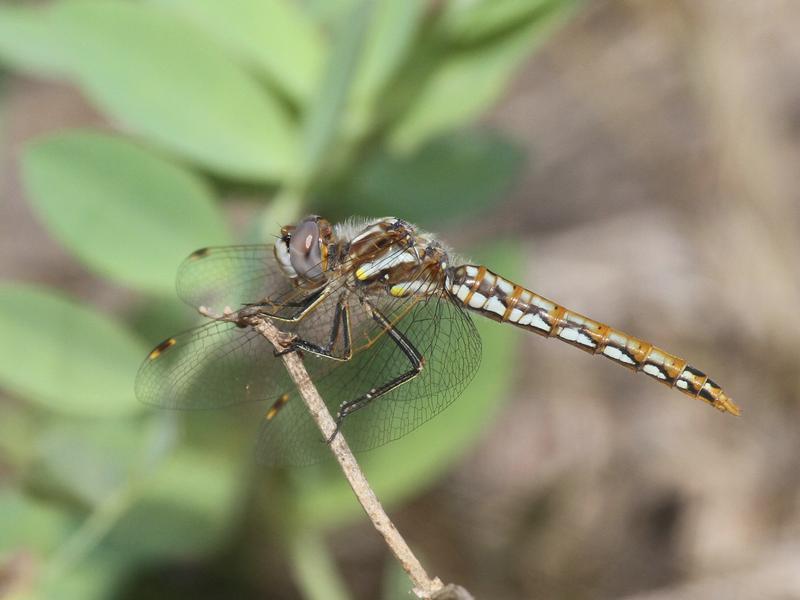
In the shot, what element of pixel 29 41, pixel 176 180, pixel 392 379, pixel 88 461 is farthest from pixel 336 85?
pixel 88 461

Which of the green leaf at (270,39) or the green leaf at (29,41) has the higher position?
the green leaf at (29,41)

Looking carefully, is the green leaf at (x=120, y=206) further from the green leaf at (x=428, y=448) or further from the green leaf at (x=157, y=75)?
the green leaf at (x=428, y=448)

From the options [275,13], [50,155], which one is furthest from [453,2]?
[50,155]

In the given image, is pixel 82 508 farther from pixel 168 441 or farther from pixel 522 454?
pixel 522 454

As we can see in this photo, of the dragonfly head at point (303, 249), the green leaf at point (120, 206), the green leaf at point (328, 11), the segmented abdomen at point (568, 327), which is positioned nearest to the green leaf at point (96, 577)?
the green leaf at point (120, 206)

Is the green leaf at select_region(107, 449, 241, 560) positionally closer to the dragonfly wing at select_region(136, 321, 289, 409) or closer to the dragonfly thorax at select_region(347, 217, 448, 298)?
the dragonfly wing at select_region(136, 321, 289, 409)
